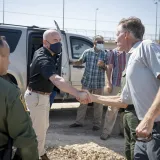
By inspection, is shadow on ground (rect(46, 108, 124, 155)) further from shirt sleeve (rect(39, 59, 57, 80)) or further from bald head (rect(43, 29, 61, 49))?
bald head (rect(43, 29, 61, 49))

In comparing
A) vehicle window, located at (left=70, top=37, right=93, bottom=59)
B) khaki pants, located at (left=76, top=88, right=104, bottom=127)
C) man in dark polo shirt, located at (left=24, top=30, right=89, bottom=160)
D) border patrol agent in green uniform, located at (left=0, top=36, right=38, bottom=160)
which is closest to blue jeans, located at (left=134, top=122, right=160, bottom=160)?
border patrol agent in green uniform, located at (left=0, top=36, right=38, bottom=160)

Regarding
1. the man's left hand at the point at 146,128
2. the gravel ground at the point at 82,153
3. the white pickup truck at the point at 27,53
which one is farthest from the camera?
the white pickup truck at the point at 27,53

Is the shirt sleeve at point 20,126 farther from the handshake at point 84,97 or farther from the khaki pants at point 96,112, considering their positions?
the khaki pants at point 96,112

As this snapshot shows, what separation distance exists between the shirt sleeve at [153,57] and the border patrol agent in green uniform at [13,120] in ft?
3.38

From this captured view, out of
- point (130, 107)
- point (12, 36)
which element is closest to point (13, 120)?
point (130, 107)

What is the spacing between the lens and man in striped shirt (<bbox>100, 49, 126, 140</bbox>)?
588 cm

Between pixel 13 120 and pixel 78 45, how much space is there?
18.1 feet

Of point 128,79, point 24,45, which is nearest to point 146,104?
point 128,79

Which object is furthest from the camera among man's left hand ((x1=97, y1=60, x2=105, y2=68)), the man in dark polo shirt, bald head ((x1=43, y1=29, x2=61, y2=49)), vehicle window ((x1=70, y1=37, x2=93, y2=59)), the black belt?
vehicle window ((x1=70, y1=37, x2=93, y2=59))

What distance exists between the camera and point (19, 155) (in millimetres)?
2158

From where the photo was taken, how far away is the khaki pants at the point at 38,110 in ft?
14.1

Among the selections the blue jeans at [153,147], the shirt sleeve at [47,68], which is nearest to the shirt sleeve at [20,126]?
the blue jeans at [153,147]

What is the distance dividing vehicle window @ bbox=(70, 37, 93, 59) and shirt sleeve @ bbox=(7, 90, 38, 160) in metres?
5.18

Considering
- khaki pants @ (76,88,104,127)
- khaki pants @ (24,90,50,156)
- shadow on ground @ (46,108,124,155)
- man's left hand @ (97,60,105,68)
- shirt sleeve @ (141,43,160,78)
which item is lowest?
shadow on ground @ (46,108,124,155)
